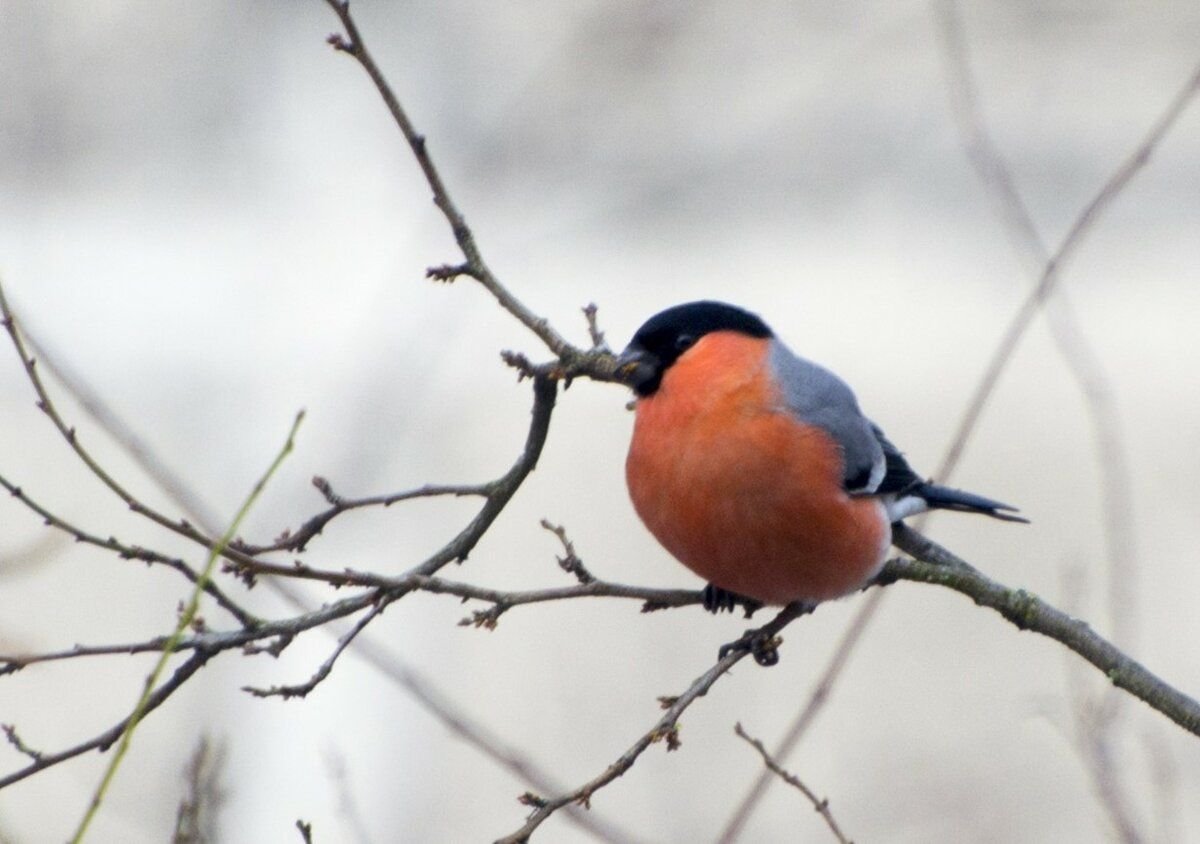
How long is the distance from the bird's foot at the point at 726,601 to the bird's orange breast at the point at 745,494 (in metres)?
0.03

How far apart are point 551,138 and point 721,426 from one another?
5.99 feet

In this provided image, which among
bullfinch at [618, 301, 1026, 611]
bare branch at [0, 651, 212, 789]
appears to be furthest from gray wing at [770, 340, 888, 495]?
bare branch at [0, 651, 212, 789]

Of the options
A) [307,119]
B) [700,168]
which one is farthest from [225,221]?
[700,168]

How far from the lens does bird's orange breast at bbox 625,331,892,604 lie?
2.04m

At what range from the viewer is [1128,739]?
327 cm

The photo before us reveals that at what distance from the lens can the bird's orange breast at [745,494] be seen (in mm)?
2041

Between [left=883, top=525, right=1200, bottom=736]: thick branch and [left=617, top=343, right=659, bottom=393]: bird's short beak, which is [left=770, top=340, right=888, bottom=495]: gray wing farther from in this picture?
[left=883, top=525, right=1200, bottom=736]: thick branch

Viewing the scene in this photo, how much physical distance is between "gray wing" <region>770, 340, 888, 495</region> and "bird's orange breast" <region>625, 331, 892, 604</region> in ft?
0.10

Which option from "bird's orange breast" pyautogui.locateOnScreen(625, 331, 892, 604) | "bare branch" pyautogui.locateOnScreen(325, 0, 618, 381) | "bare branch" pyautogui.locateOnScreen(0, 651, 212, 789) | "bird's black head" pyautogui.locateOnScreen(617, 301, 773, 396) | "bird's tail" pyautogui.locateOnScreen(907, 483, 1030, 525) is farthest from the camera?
"bird's tail" pyautogui.locateOnScreen(907, 483, 1030, 525)

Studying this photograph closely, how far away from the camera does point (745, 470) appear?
208cm

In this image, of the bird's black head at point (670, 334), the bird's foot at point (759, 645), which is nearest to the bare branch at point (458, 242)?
the bird's black head at point (670, 334)

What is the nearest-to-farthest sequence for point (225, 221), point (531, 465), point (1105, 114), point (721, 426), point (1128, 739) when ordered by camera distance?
point (531, 465)
point (721, 426)
point (1128, 739)
point (225, 221)
point (1105, 114)

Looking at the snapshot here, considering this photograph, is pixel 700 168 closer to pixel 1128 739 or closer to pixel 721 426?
pixel 1128 739

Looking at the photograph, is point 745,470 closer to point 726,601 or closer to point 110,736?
point 726,601
